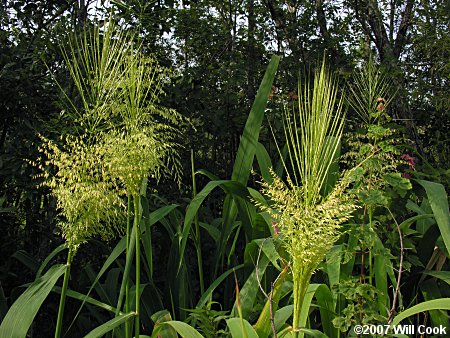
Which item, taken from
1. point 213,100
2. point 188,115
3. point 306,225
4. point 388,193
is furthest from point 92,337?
point 213,100

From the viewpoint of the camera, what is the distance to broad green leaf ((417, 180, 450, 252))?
2.19 meters

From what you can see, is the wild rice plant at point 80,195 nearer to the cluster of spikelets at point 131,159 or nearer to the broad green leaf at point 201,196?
the cluster of spikelets at point 131,159

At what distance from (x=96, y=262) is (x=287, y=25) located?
2.72m

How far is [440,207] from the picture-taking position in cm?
228

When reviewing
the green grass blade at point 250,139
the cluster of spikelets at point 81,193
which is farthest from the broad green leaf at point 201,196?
the cluster of spikelets at point 81,193

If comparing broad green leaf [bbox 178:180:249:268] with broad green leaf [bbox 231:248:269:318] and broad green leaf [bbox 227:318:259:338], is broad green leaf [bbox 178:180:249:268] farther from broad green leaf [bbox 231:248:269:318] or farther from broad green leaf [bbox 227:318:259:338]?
broad green leaf [bbox 227:318:259:338]

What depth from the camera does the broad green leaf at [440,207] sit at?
2191mm

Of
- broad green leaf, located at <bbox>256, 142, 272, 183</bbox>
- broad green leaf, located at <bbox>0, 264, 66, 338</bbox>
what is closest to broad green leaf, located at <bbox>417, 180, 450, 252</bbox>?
broad green leaf, located at <bbox>256, 142, 272, 183</bbox>

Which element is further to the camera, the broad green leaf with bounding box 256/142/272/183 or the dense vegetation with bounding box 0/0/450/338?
the broad green leaf with bounding box 256/142/272/183

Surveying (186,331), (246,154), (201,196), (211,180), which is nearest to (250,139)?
(246,154)

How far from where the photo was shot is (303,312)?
191 cm

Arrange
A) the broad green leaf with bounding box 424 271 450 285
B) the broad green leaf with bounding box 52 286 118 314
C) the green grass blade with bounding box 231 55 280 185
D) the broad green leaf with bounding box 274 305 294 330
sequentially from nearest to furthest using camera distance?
the broad green leaf with bounding box 274 305 294 330 < the broad green leaf with bounding box 52 286 118 314 < the broad green leaf with bounding box 424 271 450 285 < the green grass blade with bounding box 231 55 280 185

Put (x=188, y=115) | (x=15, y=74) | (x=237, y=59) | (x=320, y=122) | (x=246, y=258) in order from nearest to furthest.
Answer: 1. (x=320, y=122)
2. (x=246, y=258)
3. (x=15, y=74)
4. (x=188, y=115)
5. (x=237, y=59)

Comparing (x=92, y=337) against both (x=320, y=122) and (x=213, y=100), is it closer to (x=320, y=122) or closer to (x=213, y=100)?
(x=320, y=122)
